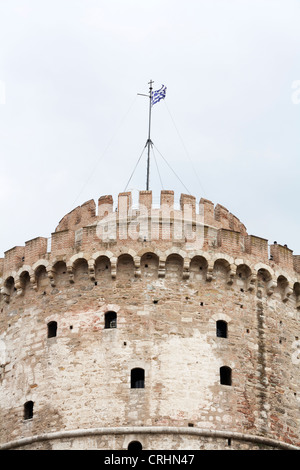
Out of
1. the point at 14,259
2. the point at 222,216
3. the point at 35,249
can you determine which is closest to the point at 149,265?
the point at 222,216

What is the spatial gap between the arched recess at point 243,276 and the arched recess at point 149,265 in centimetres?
221

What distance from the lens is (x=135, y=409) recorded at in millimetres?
25953

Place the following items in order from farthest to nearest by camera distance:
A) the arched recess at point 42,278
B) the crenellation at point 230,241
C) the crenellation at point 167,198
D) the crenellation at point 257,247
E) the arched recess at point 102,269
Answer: the crenellation at point 167,198, the crenellation at point 257,247, the arched recess at point 42,278, the crenellation at point 230,241, the arched recess at point 102,269

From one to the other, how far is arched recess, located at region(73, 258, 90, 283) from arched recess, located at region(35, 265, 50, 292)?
2.87ft

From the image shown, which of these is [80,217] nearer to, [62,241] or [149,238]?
[62,241]

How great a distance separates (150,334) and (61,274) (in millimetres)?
3249

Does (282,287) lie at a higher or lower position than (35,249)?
lower

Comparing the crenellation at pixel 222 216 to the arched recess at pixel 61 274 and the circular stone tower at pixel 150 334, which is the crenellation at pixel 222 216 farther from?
the arched recess at pixel 61 274

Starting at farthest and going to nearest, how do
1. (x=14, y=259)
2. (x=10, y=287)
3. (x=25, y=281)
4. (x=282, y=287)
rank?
(x=14, y=259) → (x=10, y=287) → (x=25, y=281) → (x=282, y=287)

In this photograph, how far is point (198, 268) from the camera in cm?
2819

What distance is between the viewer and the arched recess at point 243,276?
2841cm

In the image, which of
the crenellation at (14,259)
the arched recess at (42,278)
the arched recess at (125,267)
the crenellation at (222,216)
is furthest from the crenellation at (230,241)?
the crenellation at (14,259)

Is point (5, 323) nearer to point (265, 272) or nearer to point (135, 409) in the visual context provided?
point (135, 409)

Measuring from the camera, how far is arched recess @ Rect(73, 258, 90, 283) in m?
28.2
